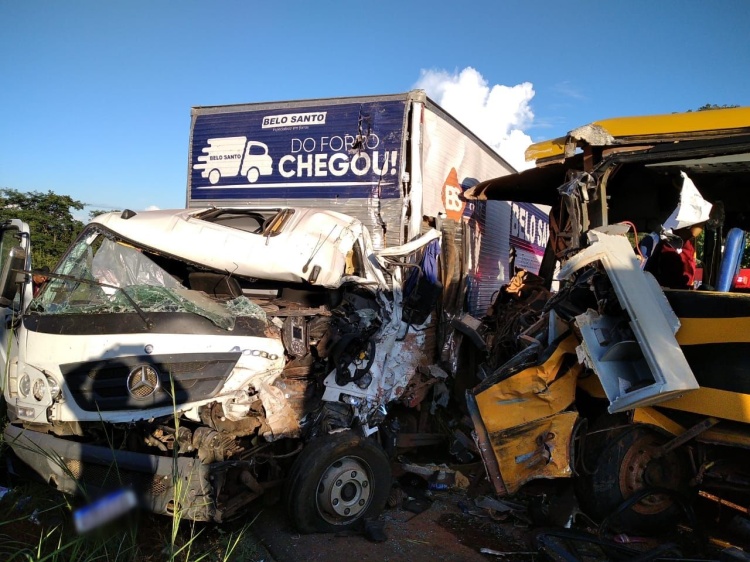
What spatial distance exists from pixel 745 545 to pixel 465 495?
1.85 m

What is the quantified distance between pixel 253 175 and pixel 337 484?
13.6 ft

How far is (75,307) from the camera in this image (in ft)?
11.0

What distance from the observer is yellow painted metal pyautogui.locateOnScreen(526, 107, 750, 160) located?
443cm

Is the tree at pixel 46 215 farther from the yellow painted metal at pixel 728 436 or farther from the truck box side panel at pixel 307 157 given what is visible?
the yellow painted metal at pixel 728 436

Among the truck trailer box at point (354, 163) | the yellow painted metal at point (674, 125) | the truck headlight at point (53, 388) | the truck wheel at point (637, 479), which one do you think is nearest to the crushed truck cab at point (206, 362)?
the truck headlight at point (53, 388)

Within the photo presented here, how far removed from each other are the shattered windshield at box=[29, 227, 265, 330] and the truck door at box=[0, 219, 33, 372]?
175 millimetres

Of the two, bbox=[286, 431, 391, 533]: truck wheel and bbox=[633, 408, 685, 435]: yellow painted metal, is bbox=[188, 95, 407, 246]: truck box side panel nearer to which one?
bbox=[286, 431, 391, 533]: truck wheel

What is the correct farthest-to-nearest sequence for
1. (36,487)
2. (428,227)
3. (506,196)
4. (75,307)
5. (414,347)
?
(506,196)
(428,227)
(414,347)
(36,487)
(75,307)

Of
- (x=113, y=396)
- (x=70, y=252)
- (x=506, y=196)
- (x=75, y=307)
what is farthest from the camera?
(x=506, y=196)

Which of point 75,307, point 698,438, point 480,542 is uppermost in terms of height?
point 75,307

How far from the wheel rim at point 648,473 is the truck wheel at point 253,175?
194 inches

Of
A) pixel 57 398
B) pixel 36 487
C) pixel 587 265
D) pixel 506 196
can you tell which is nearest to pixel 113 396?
pixel 57 398

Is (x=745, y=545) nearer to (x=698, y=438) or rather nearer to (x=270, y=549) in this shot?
(x=698, y=438)

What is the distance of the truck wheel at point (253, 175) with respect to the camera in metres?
6.32
